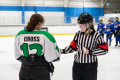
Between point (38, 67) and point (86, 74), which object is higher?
point (38, 67)

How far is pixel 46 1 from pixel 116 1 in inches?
389

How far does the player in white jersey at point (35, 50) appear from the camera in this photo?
5.47ft

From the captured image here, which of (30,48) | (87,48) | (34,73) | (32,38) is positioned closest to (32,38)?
(32,38)

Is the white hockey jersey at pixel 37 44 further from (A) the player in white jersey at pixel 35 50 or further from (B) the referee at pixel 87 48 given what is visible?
(B) the referee at pixel 87 48

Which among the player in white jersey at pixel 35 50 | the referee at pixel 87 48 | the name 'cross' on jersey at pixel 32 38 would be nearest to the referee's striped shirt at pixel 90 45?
the referee at pixel 87 48

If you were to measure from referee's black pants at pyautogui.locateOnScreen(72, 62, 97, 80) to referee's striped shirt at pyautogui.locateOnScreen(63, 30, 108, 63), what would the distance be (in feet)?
0.15

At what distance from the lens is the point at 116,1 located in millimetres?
23703

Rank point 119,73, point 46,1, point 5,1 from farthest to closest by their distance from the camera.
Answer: point 46,1
point 5,1
point 119,73

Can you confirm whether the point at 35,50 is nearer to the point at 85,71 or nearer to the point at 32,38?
the point at 32,38

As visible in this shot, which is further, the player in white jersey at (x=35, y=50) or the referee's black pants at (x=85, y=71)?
the referee's black pants at (x=85, y=71)

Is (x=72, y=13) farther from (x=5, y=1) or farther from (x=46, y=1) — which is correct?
(x=5, y=1)

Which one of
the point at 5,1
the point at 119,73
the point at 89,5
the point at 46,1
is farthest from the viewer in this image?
the point at 89,5

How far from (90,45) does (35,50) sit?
0.63 m

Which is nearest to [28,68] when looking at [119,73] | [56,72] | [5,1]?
[56,72]
